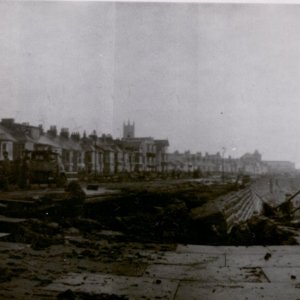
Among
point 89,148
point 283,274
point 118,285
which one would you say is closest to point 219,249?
point 283,274

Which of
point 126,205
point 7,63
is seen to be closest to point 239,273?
point 7,63

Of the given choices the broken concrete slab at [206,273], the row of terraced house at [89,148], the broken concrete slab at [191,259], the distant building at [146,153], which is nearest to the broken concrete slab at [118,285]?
the broken concrete slab at [206,273]

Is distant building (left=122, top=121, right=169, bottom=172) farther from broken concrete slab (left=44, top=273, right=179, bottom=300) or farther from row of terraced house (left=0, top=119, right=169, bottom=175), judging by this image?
broken concrete slab (left=44, top=273, right=179, bottom=300)

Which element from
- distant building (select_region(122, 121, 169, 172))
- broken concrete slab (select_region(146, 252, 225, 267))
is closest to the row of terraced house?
distant building (select_region(122, 121, 169, 172))

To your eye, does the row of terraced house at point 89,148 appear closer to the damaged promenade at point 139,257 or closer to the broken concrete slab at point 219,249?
the damaged promenade at point 139,257

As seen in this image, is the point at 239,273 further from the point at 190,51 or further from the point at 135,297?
the point at 190,51
